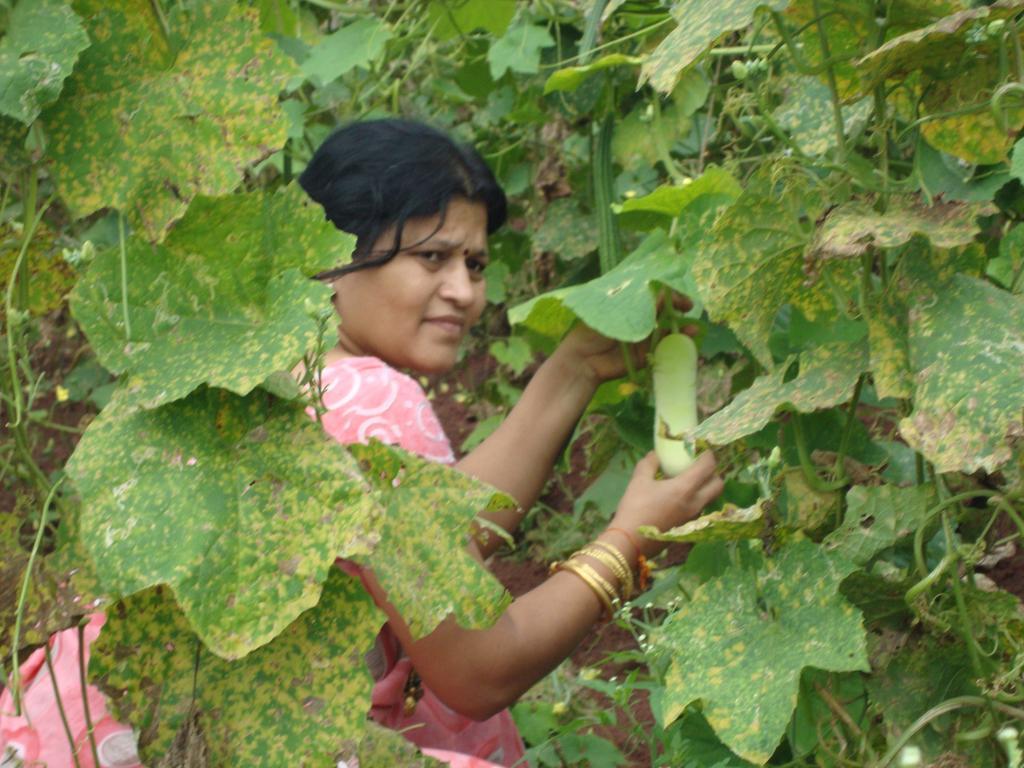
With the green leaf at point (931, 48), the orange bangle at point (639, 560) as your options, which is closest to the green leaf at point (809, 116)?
the green leaf at point (931, 48)

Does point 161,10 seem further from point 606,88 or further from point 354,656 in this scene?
point 606,88

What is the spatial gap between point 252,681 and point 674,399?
681mm

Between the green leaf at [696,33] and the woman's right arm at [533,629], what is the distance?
63cm

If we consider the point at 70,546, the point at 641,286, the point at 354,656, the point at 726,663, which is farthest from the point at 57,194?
the point at 726,663

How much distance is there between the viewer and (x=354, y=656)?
1.32 meters

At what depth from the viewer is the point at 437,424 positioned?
198cm

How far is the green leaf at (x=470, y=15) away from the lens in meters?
2.60

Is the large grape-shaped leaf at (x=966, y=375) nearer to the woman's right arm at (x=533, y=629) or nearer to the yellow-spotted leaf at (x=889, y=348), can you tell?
the yellow-spotted leaf at (x=889, y=348)

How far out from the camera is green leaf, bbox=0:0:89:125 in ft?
4.17

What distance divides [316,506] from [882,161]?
0.64 metres

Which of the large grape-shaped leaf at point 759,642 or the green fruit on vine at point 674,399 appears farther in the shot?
the green fruit on vine at point 674,399

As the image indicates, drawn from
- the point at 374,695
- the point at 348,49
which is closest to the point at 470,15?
the point at 348,49

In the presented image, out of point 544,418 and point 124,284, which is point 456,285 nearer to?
point 544,418

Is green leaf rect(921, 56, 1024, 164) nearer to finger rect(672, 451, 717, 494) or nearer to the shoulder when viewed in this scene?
finger rect(672, 451, 717, 494)
